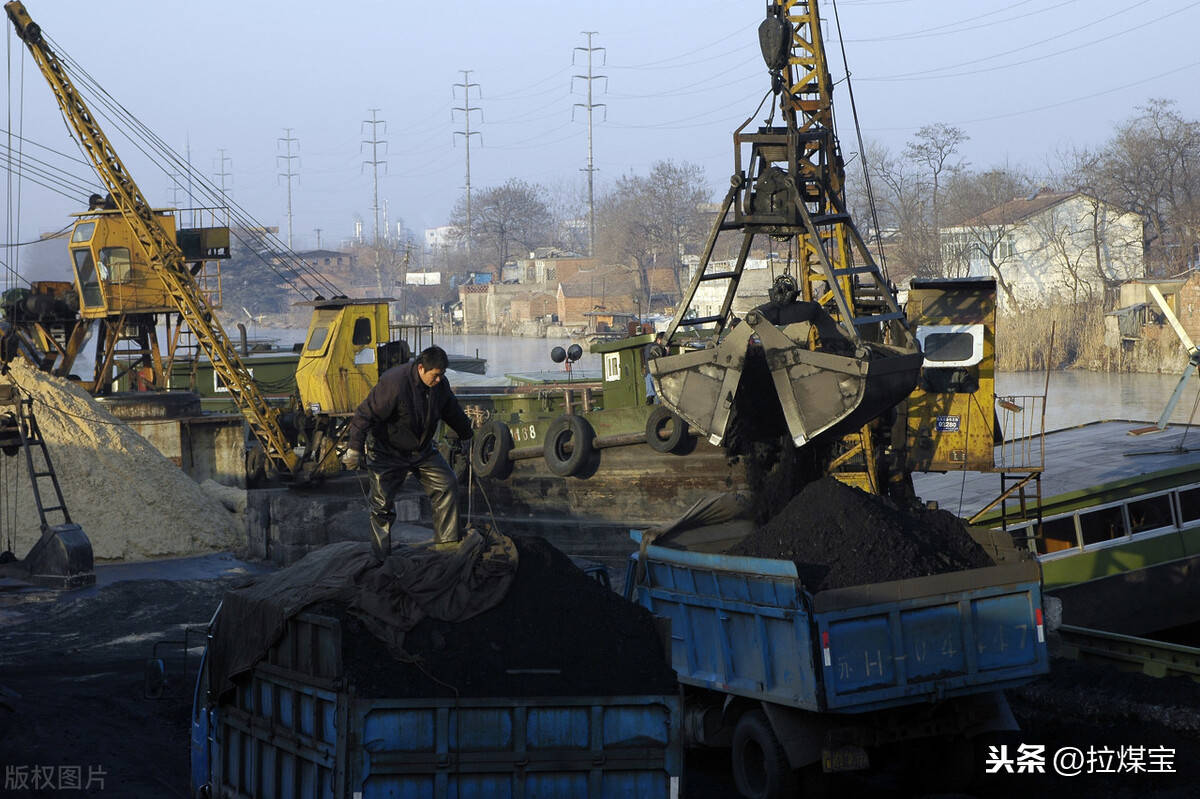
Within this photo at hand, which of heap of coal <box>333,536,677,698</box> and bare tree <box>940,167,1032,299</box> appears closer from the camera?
heap of coal <box>333,536,677,698</box>

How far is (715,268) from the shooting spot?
2648 inches

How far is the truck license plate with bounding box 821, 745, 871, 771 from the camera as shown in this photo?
24.7ft

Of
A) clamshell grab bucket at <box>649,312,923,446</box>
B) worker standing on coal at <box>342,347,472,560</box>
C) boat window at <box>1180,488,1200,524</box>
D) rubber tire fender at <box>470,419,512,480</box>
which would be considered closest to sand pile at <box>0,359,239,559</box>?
rubber tire fender at <box>470,419,512,480</box>

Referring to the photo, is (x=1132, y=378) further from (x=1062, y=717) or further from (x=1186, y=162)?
(x=1062, y=717)

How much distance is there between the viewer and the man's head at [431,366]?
826 cm

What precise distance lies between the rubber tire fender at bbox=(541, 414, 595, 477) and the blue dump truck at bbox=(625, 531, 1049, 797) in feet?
29.0

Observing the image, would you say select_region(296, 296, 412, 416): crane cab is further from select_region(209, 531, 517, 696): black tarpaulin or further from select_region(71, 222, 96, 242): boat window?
select_region(209, 531, 517, 696): black tarpaulin

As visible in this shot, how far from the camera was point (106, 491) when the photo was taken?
1758 cm

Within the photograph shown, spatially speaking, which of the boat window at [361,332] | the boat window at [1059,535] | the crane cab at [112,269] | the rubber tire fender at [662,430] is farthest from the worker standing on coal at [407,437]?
the crane cab at [112,269]

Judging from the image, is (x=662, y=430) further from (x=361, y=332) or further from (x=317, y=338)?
(x=317, y=338)

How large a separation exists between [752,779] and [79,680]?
6.27 meters

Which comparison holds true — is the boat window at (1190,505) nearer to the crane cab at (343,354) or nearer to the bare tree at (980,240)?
the crane cab at (343,354)

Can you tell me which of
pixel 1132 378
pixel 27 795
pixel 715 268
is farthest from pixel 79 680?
pixel 715 268

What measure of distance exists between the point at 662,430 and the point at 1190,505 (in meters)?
6.39
